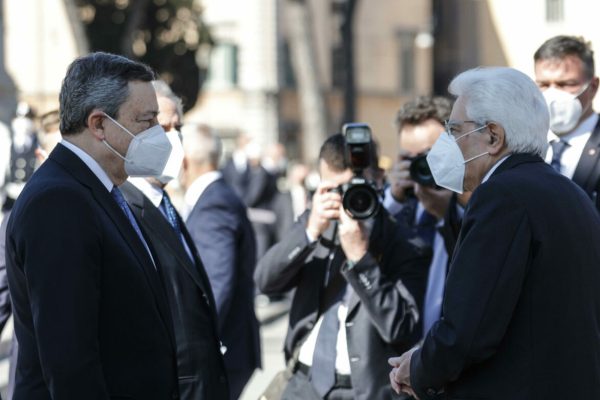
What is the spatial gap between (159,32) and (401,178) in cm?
3317

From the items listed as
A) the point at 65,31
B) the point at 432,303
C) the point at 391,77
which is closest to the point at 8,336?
the point at 432,303

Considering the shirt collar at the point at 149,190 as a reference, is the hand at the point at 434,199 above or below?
below

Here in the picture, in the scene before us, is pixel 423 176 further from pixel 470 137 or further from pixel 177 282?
pixel 470 137

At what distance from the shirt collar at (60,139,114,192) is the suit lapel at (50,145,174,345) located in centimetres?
2

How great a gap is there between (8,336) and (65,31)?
25.6 m

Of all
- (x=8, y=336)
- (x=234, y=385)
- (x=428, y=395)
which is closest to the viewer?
(x=428, y=395)

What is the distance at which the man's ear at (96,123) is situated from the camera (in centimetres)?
386

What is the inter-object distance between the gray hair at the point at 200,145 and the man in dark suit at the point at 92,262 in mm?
2464

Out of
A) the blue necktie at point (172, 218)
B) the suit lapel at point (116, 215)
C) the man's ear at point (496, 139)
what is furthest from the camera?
the blue necktie at point (172, 218)

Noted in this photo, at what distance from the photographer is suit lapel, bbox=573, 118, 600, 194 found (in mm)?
5402

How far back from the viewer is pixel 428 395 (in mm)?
3857

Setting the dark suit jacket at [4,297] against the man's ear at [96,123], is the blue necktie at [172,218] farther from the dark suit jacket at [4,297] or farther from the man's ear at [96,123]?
the man's ear at [96,123]

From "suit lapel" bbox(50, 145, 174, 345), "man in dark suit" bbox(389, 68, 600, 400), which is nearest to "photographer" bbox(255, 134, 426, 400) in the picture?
"man in dark suit" bbox(389, 68, 600, 400)

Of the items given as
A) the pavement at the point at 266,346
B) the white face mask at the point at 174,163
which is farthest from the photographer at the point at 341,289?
the pavement at the point at 266,346
